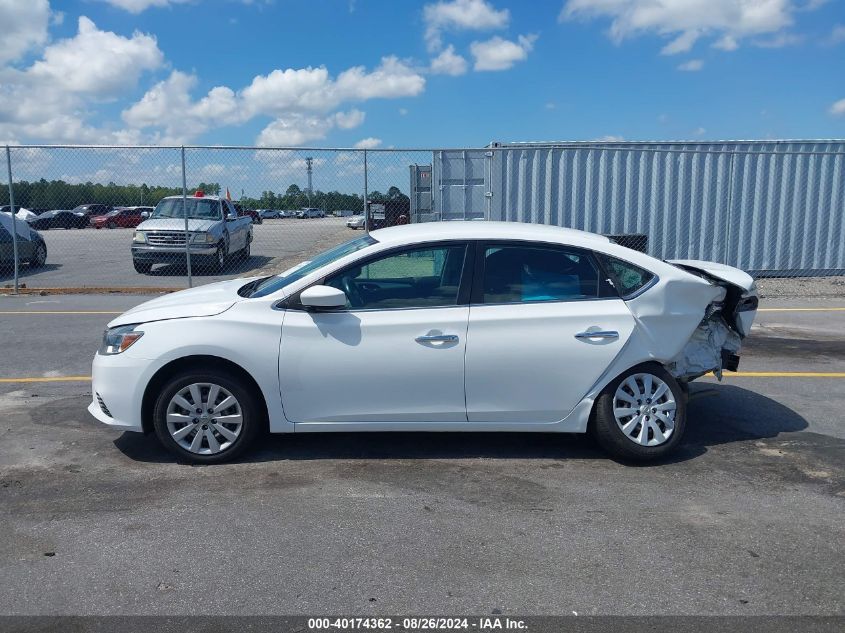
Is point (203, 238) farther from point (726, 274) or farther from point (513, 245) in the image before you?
point (726, 274)

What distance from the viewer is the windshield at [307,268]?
17.3 ft

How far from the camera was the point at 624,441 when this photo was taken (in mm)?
5082

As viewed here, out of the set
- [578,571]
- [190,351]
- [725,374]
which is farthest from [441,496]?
[725,374]

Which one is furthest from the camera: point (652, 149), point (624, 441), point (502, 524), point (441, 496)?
point (652, 149)

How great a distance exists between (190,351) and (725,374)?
531cm

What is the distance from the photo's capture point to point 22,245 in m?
16.8

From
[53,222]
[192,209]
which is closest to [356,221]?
[192,209]

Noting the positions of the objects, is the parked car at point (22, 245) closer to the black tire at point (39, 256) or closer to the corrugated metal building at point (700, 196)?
the black tire at point (39, 256)

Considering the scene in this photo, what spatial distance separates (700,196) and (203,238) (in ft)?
33.0

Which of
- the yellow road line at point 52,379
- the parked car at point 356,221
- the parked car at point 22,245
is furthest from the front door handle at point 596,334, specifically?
the parked car at point 22,245

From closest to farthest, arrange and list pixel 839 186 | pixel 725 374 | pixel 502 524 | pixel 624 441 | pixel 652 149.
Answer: pixel 502 524, pixel 624 441, pixel 725 374, pixel 652 149, pixel 839 186

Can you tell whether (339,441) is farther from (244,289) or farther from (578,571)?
(578,571)

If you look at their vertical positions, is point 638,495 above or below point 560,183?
below

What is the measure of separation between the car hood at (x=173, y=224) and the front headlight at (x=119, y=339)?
11223 mm
